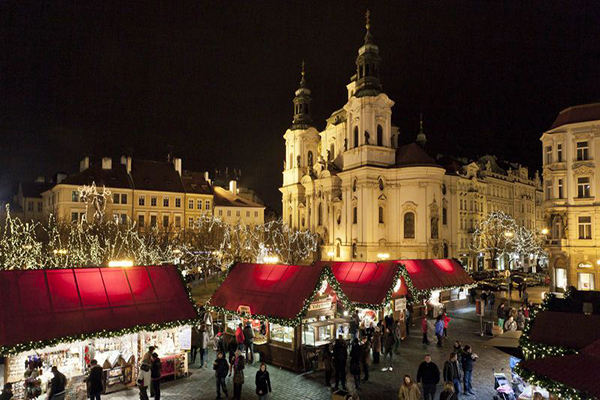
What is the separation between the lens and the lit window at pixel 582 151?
36.7 meters

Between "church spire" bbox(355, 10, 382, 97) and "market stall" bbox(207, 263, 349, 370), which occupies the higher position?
"church spire" bbox(355, 10, 382, 97)

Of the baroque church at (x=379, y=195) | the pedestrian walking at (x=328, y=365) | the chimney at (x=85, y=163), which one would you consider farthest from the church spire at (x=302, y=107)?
the pedestrian walking at (x=328, y=365)

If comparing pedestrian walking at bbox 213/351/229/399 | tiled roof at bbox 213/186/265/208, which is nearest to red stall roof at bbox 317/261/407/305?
pedestrian walking at bbox 213/351/229/399

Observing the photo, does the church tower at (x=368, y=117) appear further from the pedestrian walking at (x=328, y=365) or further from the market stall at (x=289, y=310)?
the pedestrian walking at (x=328, y=365)

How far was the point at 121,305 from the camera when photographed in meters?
14.8

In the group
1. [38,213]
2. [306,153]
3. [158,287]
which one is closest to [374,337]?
[158,287]

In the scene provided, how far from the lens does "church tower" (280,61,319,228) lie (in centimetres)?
6850

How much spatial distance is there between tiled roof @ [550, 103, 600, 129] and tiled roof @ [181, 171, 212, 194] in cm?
4732

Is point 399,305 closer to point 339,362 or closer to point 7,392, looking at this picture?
point 339,362

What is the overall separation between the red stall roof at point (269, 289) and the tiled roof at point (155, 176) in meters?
46.0

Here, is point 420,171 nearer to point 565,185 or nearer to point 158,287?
point 565,185

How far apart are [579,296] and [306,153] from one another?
2180 inches

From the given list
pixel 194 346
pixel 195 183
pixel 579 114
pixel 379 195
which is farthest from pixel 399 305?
pixel 195 183

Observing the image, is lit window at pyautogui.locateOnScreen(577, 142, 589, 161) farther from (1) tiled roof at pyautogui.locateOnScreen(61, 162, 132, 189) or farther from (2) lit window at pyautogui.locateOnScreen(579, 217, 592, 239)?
(1) tiled roof at pyautogui.locateOnScreen(61, 162, 132, 189)
